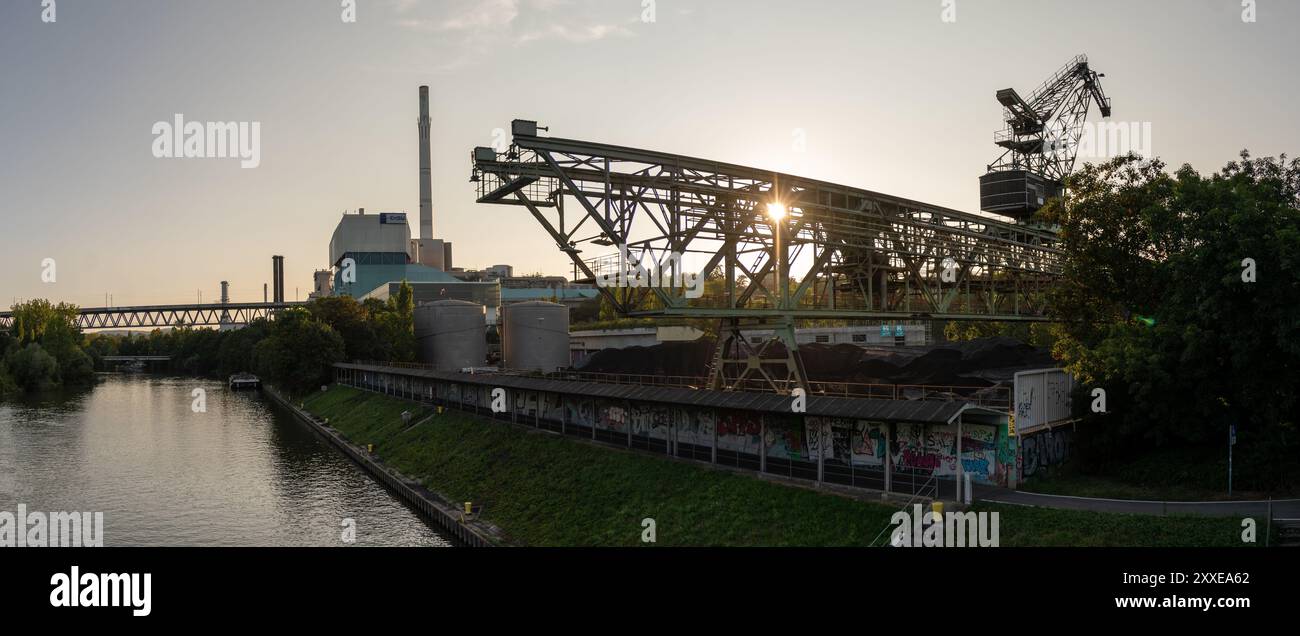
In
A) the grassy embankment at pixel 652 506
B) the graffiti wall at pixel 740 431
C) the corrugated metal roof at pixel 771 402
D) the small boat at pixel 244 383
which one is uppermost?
the corrugated metal roof at pixel 771 402

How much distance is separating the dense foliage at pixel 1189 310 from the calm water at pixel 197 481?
27.0 metres

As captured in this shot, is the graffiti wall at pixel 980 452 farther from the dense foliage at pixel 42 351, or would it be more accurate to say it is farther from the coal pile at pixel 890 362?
the dense foliage at pixel 42 351

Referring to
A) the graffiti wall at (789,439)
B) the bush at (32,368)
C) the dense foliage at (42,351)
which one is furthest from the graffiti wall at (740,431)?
the bush at (32,368)

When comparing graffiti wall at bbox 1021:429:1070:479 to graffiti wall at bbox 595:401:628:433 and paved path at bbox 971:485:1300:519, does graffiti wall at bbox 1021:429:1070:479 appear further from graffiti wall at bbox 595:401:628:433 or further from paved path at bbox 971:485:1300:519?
graffiti wall at bbox 595:401:628:433

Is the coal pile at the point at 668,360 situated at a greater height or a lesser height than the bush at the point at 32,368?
greater

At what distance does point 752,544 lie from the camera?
2492 centimetres

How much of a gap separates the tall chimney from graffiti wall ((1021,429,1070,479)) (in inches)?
5667

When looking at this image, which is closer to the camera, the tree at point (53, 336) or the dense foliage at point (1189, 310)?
the dense foliage at point (1189, 310)

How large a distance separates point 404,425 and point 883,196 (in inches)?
1441

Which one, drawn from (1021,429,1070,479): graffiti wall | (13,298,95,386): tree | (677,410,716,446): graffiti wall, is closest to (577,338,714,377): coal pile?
(677,410,716,446): graffiti wall

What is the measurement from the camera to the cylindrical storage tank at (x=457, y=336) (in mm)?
98438

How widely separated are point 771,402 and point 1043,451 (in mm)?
9599

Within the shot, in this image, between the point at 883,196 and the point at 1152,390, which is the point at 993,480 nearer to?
the point at 1152,390
